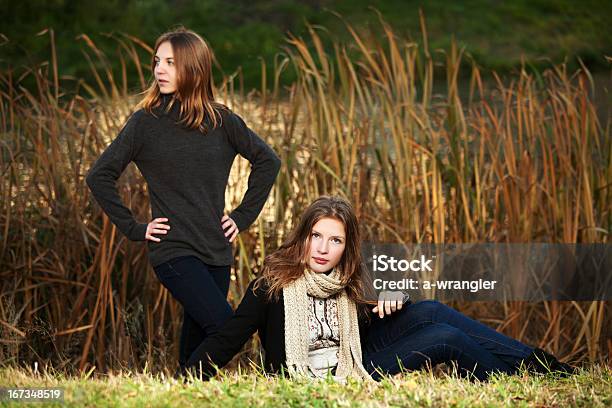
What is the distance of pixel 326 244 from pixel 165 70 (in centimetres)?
64

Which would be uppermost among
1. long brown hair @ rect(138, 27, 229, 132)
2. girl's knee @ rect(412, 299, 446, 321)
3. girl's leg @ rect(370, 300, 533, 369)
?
long brown hair @ rect(138, 27, 229, 132)

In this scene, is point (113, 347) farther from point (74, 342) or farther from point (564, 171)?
point (564, 171)

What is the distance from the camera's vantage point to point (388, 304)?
293 centimetres

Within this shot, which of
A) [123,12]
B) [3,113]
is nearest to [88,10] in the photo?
[123,12]

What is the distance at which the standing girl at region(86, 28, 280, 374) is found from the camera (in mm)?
2873

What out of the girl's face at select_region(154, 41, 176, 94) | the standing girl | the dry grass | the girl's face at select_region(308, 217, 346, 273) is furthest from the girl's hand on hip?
the dry grass

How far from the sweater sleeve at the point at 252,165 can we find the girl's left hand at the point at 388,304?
1.50 feet

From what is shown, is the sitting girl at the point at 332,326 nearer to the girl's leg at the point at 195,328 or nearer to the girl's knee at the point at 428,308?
the girl's knee at the point at 428,308

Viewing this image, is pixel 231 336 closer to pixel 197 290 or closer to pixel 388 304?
pixel 197 290

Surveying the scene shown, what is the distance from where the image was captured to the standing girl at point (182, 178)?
9.43 feet

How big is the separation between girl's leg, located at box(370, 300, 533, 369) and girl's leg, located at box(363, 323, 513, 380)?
1.0 inches

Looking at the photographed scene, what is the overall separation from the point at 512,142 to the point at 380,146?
0.52m

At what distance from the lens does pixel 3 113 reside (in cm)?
399

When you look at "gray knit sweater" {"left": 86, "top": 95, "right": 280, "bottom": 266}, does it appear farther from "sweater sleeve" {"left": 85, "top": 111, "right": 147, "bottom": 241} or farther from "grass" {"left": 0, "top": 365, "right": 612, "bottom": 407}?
"grass" {"left": 0, "top": 365, "right": 612, "bottom": 407}
